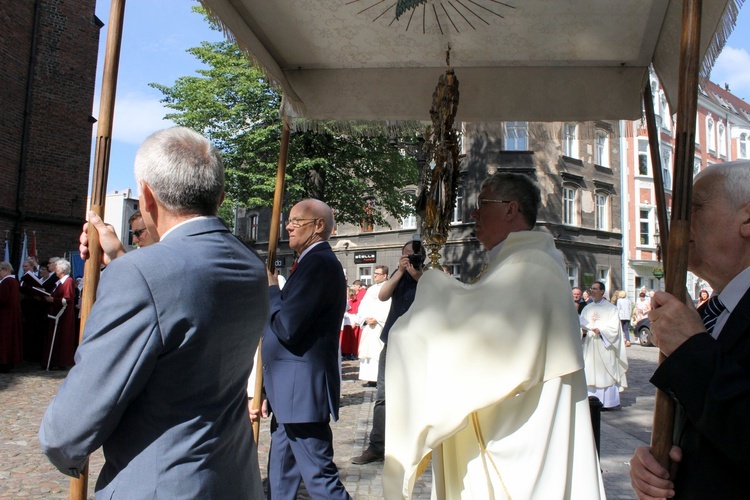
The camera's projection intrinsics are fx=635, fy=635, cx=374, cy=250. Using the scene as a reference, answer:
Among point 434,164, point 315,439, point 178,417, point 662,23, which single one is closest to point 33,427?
point 315,439

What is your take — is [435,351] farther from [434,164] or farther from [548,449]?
[434,164]

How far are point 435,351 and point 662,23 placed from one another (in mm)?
2612

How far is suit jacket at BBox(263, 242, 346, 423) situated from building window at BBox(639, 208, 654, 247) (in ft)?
122

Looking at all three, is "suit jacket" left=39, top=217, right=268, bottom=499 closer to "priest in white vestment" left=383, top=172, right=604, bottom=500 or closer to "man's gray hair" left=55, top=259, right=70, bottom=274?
"priest in white vestment" left=383, top=172, right=604, bottom=500

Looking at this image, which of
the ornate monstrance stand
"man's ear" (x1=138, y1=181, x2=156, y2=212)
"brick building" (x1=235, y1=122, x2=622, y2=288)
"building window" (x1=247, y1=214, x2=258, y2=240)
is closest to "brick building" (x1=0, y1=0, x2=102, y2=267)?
"brick building" (x1=235, y1=122, x2=622, y2=288)

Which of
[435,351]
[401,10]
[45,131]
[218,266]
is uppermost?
[45,131]

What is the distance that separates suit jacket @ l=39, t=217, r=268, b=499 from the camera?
1589mm

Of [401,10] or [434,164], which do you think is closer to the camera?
[401,10]

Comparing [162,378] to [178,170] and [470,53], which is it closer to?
[178,170]

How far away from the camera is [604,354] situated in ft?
33.0

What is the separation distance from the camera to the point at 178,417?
1.72 m

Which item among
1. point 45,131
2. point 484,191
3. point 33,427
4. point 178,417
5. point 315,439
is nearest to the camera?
point 178,417

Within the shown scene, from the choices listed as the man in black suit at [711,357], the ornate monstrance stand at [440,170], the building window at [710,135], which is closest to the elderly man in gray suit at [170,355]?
the man in black suit at [711,357]

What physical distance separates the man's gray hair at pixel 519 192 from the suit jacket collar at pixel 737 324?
58.5 inches
